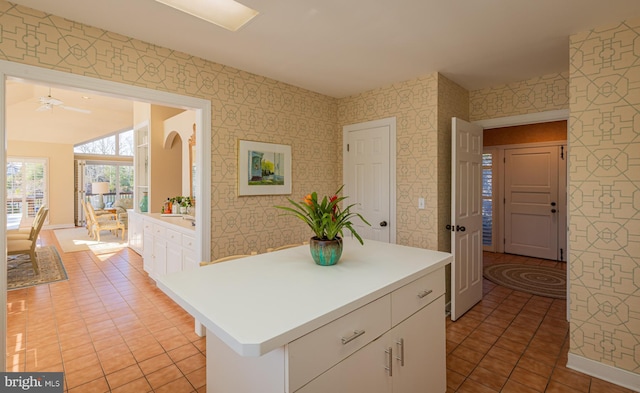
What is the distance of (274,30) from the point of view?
7.22 feet

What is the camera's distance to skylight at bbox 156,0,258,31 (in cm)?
197

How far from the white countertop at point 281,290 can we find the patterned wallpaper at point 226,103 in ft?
4.01

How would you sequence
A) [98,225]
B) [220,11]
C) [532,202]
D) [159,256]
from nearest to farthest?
[220,11], [159,256], [532,202], [98,225]

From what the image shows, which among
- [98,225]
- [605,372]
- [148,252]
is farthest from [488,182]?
[98,225]

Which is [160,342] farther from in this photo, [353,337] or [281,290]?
[353,337]

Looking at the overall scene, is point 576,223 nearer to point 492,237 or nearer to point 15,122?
point 492,237

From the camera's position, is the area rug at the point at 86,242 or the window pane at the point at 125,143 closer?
the area rug at the point at 86,242

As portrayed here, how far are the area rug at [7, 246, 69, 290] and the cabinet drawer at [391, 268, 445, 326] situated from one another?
16.1ft

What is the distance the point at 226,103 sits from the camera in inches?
112

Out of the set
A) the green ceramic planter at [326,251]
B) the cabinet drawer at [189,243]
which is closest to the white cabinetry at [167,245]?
the cabinet drawer at [189,243]

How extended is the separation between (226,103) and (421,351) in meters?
2.56

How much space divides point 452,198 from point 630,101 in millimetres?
1418

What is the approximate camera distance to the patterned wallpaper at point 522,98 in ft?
9.83

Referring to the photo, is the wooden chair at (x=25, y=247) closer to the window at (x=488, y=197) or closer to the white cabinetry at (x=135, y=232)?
the white cabinetry at (x=135, y=232)
